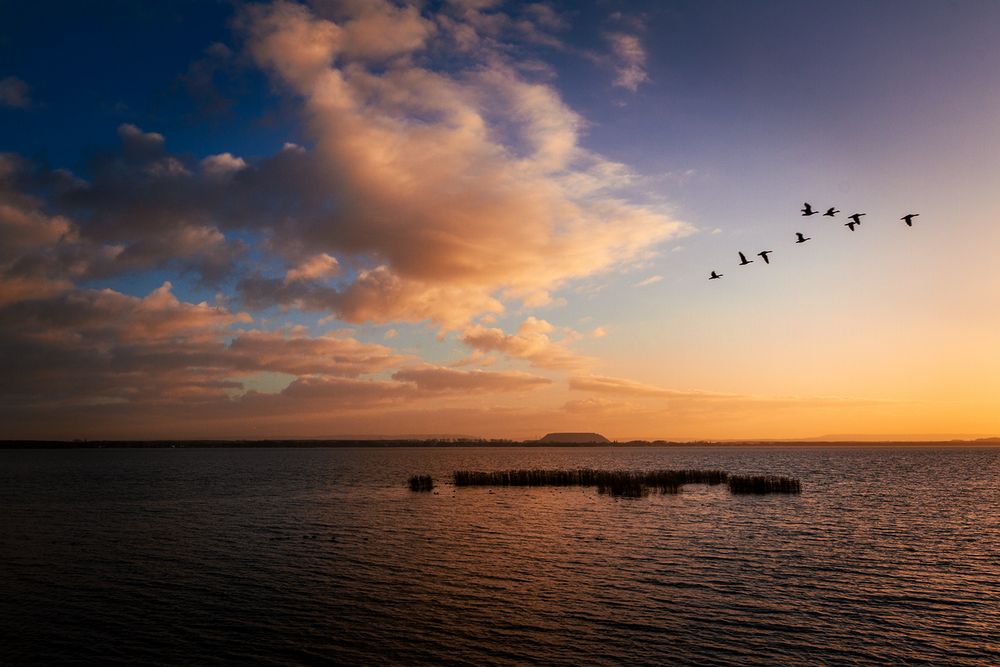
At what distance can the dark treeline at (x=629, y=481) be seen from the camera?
230ft

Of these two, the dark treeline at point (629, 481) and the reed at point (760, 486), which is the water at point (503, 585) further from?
the dark treeline at point (629, 481)

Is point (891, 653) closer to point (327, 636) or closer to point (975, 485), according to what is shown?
point (327, 636)

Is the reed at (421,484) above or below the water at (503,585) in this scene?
below

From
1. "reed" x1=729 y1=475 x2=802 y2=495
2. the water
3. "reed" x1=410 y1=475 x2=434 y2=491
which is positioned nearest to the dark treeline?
"reed" x1=729 y1=475 x2=802 y2=495

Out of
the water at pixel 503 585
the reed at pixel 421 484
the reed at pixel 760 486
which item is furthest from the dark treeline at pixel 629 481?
the water at pixel 503 585

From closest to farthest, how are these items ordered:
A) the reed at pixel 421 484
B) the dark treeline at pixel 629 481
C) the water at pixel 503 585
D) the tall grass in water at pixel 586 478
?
the water at pixel 503 585
the dark treeline at pixel 629 481
the tall grass in water at pixel 586 478
the reed at pixel 421 484

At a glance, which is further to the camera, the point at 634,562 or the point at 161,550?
the point at 161,550

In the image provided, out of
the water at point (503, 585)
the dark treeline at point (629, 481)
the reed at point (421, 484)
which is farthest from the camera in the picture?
the reed at point (421, 484)

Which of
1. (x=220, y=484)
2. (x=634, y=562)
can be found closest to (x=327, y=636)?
(x=634, y=562)

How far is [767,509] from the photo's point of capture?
181 ft

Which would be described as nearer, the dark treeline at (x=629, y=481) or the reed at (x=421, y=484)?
the dark treeline at (x=629, y=481)

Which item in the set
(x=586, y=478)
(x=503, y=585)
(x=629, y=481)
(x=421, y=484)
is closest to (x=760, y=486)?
(x=629, y=481)

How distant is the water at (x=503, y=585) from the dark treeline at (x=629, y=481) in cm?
1433

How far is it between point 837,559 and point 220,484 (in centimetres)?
7845
